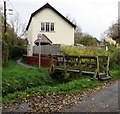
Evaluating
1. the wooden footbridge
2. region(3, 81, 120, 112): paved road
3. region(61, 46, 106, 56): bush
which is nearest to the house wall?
region(61, 46, 106, 56): bush

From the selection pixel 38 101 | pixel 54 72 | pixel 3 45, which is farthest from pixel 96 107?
pixel 3 45

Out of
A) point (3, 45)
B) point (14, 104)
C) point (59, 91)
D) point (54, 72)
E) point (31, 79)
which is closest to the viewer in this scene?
point (14, 104)

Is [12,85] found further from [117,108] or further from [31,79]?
[117,108]

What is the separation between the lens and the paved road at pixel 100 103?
4.73 meters

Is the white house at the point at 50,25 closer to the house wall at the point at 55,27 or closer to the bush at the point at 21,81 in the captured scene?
the house wall at the point at 55,27

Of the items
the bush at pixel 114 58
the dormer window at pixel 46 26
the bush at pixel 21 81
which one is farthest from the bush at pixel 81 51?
the dormer window at pixel 46 26

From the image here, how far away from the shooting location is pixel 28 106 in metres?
5.26

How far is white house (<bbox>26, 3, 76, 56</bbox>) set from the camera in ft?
85.4

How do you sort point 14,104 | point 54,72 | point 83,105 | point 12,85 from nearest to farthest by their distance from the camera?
point 83,105
point 14,104
point 12,85
point 54,72

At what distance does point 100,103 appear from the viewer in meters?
5.27

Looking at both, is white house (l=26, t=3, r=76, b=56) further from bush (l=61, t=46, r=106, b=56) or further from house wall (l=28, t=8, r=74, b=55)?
bush (l=61, t=46, r=106, b=56)

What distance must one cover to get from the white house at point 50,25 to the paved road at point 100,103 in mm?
20295

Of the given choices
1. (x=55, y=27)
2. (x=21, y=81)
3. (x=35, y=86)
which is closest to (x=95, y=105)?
(x=35, y=86)

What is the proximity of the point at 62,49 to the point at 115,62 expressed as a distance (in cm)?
520
